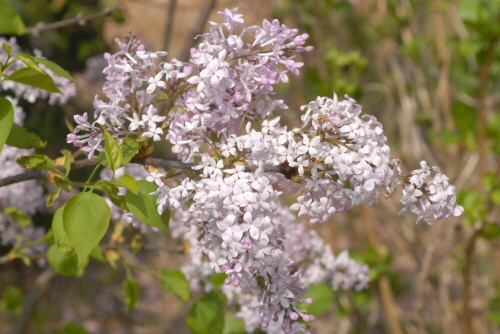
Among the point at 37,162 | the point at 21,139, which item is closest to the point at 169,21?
the point at 21,139

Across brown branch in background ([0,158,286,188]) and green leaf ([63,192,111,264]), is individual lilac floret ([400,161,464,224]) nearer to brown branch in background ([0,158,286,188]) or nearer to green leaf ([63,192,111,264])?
brown branch in background ([0,158,286,188])

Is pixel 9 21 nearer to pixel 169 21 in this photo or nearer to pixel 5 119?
pixel 5 119

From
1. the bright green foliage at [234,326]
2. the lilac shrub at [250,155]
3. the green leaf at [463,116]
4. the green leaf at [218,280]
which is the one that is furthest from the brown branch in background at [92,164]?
the green leaf at [463,116]

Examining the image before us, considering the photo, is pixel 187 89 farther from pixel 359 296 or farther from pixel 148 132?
pixel 359 296

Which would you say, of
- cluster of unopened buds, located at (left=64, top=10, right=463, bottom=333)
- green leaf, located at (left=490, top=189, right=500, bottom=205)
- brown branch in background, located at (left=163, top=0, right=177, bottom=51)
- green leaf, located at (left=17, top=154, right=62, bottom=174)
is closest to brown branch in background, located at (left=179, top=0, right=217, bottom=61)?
brown branch in background, located at (left=163, top=0, right=177, bottom=51)

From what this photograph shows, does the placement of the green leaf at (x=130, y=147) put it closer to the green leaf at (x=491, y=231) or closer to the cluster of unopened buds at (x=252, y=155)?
the cluster of unopened buds at (x=252, y=155)

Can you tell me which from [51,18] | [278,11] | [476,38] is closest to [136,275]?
[51,18]
